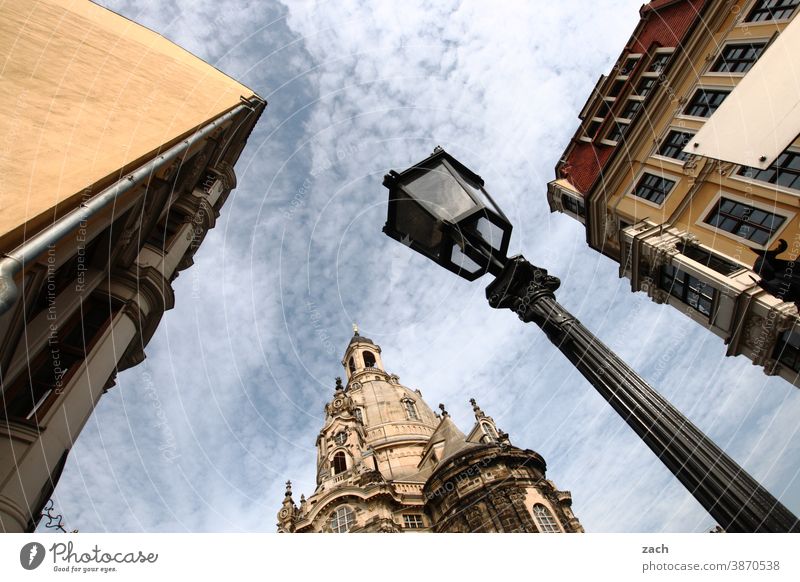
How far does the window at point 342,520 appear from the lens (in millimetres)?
29453

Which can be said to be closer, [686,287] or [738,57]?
[738,57]

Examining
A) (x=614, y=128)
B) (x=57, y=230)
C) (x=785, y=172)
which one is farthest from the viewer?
(x=614, y=128)

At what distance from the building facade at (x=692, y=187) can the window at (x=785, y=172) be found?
3cm

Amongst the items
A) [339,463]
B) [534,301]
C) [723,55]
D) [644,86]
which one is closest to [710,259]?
[723,55]

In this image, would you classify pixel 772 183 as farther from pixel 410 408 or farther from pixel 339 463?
pixel 410 408

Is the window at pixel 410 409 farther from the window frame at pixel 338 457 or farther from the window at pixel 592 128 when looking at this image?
the window at pixel 592 128

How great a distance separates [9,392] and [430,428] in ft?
156

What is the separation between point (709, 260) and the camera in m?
14.1

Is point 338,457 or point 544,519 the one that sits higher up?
point 338,457

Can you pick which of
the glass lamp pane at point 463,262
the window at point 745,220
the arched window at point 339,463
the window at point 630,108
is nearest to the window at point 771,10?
the window at point 630,108

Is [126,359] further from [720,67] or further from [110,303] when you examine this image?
[720,67]

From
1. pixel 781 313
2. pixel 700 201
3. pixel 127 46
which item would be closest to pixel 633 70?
pixel 700 201

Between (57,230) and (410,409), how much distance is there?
50673mm

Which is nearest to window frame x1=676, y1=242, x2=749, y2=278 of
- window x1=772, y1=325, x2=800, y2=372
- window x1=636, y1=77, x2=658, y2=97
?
window x1=772, y1=325, x2=800, y2=372
